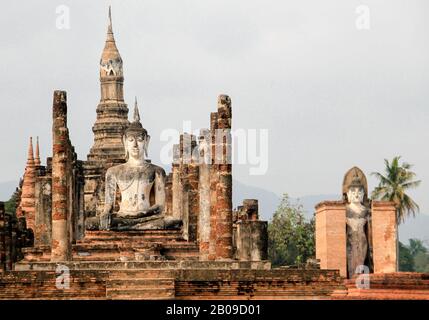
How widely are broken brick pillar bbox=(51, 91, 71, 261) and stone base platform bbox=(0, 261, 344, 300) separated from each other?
184 inches

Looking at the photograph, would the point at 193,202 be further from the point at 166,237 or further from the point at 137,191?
the point at 137,191

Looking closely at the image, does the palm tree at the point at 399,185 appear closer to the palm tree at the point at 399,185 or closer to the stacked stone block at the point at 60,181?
the palm tree at the point at 399,185

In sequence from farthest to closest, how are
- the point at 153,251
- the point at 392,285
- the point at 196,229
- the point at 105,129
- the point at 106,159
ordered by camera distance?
1. the point at 105,129
2. the point at 106,159
3. the point at 196,229
4. the point at 153,251
5. the point at 392,285

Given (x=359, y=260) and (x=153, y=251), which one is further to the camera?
(x=153, y=251)

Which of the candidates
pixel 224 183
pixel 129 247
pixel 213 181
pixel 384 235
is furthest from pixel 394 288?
pixel 129 247

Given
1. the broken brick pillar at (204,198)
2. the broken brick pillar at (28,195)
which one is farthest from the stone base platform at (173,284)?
the broken brick pillar at (28,195)

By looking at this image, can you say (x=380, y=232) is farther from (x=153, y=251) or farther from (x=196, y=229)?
(x=196, y=229)

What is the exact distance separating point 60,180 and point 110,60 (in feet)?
92.7

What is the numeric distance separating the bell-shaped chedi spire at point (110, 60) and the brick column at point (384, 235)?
2934cm

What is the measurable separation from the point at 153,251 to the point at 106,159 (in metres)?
19.9

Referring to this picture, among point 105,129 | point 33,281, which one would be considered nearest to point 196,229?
point 33,281

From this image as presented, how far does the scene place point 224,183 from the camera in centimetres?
2895

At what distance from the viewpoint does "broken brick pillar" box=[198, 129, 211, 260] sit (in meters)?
32.9
